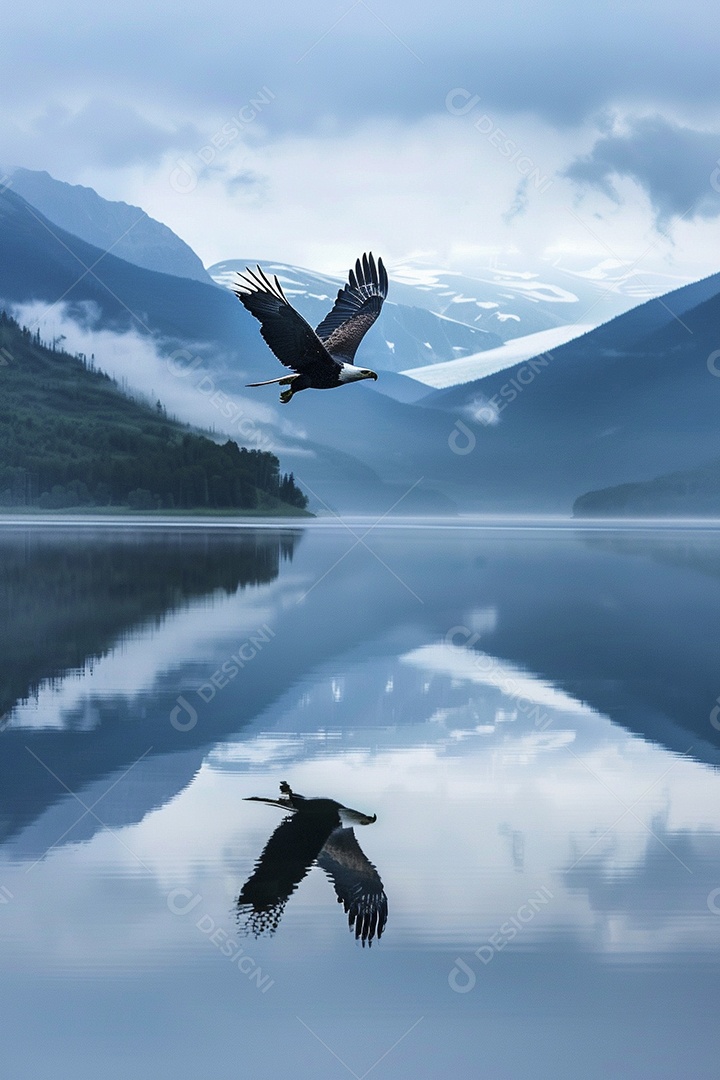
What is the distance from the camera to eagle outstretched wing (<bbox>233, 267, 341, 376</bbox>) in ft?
71.4

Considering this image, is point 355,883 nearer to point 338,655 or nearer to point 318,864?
point 318,864

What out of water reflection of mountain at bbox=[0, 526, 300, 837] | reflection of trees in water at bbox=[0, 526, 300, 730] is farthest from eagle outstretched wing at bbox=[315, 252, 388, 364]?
reflection of trees in water at bbox=[0, 526, 300, 730]

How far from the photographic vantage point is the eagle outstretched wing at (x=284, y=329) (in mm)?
21750

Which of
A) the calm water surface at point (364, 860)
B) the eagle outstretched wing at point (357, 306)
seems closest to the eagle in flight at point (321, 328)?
the eagle outstretched wing at point (357, 306)

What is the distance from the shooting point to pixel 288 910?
14.4 metres

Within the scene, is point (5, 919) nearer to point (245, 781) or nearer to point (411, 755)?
point (245, 781)

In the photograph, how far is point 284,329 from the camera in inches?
886

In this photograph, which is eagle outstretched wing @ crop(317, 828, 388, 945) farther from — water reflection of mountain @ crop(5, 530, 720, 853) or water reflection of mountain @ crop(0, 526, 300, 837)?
water reflection of mountain @ crop(0, 526, 300, 837)

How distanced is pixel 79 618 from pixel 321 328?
17.6 m

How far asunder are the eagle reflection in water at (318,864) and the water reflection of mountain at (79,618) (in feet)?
11.6

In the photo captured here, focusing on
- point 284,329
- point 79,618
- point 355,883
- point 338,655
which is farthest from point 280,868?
point 79,618

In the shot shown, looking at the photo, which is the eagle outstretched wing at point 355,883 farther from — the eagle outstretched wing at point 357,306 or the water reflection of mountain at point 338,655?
the eagle outstretched wing at point 357,306

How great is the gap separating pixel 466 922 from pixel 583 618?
32.6 m

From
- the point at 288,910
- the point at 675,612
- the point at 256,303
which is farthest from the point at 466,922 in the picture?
the point at 675,612
